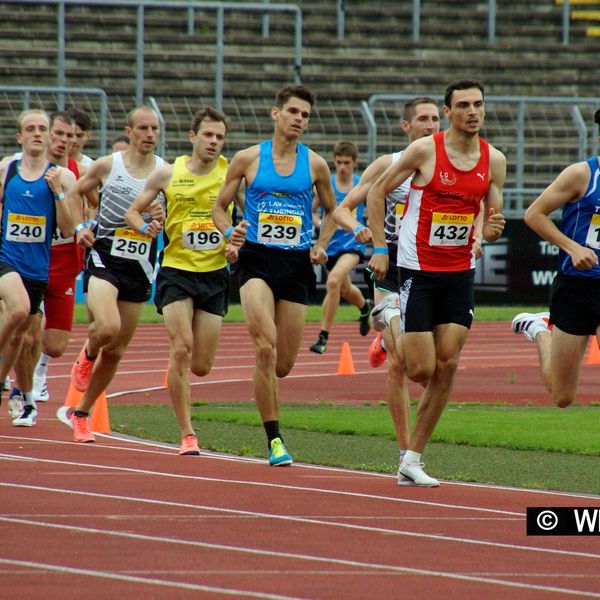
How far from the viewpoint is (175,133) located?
28703 mm

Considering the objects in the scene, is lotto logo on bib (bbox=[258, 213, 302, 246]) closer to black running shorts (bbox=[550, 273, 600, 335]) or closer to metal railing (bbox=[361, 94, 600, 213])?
black running shorts (bbox=[550, 273, 600, 335])

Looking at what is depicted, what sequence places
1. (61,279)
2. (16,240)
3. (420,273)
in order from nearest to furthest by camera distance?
(420,273)
(16,240)
(61,279)

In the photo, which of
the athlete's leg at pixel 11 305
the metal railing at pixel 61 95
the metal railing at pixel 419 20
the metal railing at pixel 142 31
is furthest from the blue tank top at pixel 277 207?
the metal railing at pixel 419 20

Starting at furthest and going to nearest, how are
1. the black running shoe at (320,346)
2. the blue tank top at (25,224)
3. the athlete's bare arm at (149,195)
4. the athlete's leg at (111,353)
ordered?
the black running shoe at (320,346)
the blue tank top at (25,224)
the athlete's leg at (111,353)
the athlete's bare arm at (149,195)

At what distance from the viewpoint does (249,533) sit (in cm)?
696

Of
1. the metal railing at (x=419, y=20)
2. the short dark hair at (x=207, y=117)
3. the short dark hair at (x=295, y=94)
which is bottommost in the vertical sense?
the short dark hair at (x=207, y=117)

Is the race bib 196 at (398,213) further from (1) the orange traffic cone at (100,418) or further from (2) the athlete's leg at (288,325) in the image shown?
(1) the orange traffic cone at (100,418)

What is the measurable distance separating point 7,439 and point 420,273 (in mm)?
3483

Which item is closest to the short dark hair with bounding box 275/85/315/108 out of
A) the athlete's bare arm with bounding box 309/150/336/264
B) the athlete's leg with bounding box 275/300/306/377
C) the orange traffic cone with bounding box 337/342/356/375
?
the athlete's bare arm with bounding box 309/150/336/264

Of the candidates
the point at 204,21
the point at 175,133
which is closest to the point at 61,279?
the point at 175,133

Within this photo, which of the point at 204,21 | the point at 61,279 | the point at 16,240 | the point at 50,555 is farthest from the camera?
the point at 204,21

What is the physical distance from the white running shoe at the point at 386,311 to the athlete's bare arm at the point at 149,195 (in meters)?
1.62

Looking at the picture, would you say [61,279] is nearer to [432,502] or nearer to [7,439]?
[7,439]

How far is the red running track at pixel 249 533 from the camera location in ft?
19.1
